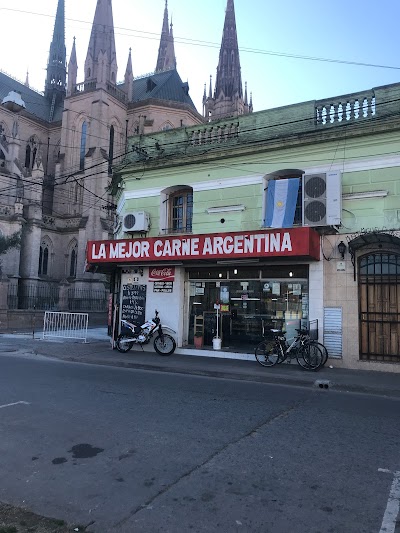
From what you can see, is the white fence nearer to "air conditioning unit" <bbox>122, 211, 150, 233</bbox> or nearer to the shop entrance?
"air conditioning unit" <bbox>122, 211, 150, 233</bbox>

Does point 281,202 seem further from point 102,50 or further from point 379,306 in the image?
point 102,50

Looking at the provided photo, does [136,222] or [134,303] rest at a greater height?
[136,222]

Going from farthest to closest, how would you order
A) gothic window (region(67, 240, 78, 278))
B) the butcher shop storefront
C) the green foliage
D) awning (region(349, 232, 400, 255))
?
gothic window (region(67, 240, 78, 278)) → the green foliage → the butcher shop storefront → awning (region(349, 232, 400, 255))

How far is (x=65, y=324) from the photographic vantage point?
18.7 m

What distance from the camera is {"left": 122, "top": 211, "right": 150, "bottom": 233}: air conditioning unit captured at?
1466 centimetres

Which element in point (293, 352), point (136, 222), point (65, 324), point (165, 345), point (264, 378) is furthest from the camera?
point (65, 324)

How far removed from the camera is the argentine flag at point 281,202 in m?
12.5

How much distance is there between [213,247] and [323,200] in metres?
3.39

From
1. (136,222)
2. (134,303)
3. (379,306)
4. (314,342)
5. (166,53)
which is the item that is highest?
(166,53)

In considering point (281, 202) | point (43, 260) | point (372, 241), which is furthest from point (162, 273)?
point (43, 260)

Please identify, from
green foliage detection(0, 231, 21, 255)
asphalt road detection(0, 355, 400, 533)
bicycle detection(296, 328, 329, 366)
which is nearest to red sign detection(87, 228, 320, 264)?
bicycle detection(296, 328, 329, 366)

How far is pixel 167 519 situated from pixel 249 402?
4299mm

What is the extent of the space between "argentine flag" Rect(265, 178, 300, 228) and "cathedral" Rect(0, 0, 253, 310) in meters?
22.2

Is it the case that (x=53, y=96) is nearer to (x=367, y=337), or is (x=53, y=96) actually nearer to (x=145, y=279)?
(x=145, y=279)
